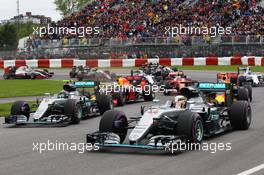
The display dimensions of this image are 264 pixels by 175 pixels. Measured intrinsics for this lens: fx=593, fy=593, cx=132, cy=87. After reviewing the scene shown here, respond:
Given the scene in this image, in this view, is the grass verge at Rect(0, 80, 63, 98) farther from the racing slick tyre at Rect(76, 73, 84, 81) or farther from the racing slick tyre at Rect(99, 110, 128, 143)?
the racing slick tyre at Rect(99, 110, 128, 143)

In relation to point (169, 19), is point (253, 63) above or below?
below

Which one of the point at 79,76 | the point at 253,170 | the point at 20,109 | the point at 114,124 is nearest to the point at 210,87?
the point at 114,124

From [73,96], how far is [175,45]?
28013 mm

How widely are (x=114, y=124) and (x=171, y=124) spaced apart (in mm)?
1097

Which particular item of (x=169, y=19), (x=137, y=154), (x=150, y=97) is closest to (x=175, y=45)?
(x=169, y=19)

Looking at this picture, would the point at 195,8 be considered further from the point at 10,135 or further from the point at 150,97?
the point at 10,135

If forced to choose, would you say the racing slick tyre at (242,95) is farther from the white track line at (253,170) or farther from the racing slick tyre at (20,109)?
the white track line at (253,170)

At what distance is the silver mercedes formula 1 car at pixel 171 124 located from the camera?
34.2ft

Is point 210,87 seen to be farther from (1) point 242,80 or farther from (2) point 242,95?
(1) point 242,80

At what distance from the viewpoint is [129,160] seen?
31.8ft

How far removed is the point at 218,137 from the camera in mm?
12258

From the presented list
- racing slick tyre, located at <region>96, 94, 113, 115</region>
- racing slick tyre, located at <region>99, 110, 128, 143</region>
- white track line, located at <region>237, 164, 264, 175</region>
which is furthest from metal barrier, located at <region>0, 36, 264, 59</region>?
white track line, located at <region>237, 164, 264, 175</region>

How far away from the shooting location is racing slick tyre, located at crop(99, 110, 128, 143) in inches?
441

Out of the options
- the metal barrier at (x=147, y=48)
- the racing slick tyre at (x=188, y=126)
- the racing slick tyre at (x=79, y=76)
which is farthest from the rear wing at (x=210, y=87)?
the metal barrier at (x=147, y=48)
